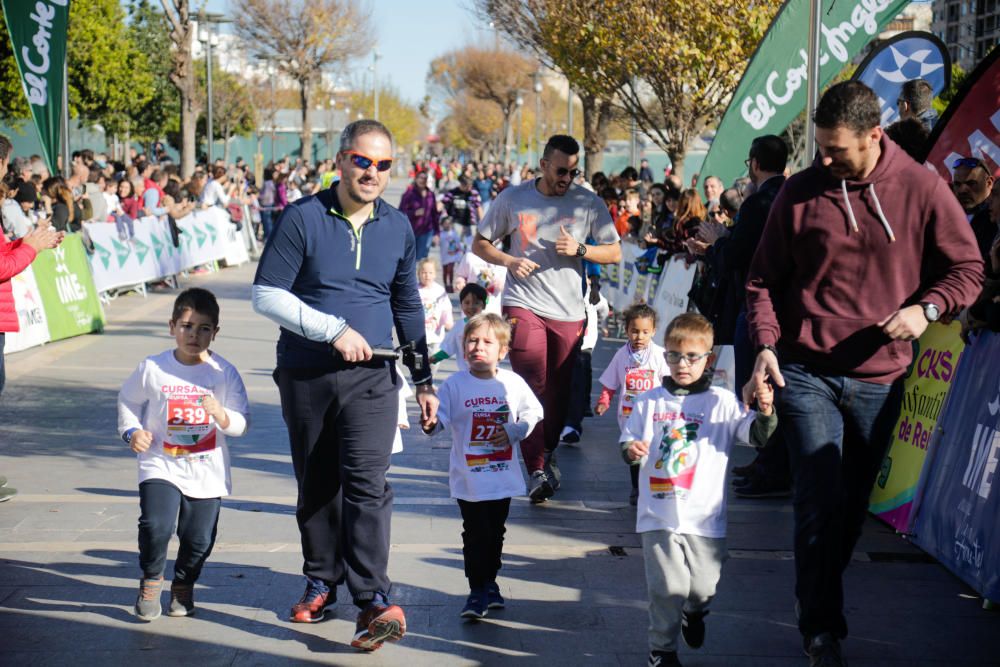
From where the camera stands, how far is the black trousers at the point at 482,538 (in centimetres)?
527

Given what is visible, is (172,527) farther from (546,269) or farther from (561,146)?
(561,146)

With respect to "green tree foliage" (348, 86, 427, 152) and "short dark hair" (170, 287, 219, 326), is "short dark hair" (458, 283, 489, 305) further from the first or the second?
"green tree foliage" (348, 86, 427, 152)

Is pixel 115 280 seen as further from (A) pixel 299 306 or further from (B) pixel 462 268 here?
(A) pixel 299 306

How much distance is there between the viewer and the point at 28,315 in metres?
13.1

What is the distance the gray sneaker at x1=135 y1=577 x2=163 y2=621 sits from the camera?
516cm

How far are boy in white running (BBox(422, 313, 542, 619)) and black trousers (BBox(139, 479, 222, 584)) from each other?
3.29ft

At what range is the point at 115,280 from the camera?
696 inches

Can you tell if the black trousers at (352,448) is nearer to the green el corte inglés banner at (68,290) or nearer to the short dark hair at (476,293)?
the short dark hair at (476,293)

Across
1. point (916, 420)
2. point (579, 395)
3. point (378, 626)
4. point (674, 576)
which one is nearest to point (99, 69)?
point (579, 395)

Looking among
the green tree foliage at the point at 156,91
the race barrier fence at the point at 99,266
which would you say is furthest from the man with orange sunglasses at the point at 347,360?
the green tree foliage at the point at 156,91

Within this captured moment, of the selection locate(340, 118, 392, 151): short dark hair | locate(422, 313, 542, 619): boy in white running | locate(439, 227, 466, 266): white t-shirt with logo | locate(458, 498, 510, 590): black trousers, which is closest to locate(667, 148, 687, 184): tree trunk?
locate(439, 227, 466, 266): white t-shirt with logo

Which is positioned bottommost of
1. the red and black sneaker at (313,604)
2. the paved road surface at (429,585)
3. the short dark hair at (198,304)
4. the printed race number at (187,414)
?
the paved road surface at (429,585)

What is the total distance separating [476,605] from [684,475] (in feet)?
3.63

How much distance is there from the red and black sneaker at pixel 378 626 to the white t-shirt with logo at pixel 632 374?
2.75m
